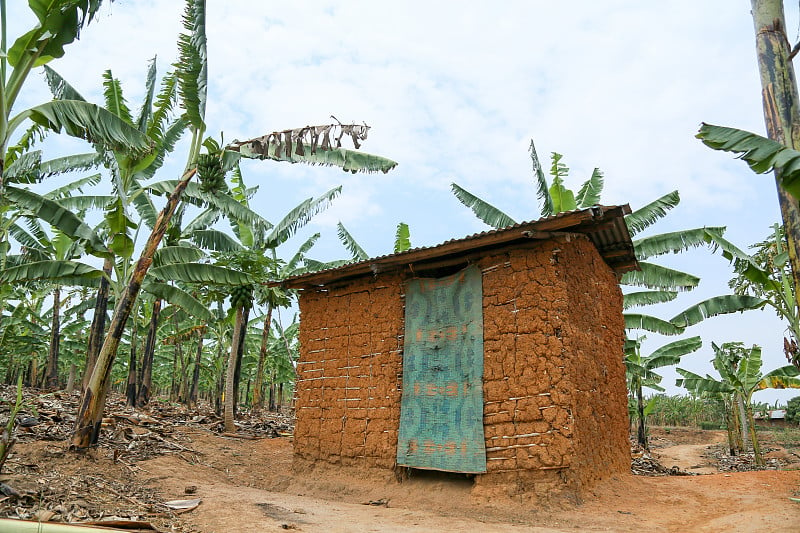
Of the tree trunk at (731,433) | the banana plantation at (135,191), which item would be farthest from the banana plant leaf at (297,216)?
the tree trunk at (731,433)

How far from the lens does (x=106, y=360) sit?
7.46 m

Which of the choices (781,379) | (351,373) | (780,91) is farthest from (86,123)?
(781,379)

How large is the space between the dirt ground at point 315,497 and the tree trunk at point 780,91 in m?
2.91

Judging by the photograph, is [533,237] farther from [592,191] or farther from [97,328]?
[97,328]

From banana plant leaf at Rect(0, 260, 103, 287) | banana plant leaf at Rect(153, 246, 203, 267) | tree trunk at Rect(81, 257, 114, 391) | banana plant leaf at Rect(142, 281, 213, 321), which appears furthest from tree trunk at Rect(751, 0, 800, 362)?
tree trunk at Rect(81, 257, 114, 391)

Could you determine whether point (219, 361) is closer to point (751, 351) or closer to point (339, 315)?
point (339, 315)

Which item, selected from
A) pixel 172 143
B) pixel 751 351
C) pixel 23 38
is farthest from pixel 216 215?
pixel 751 351

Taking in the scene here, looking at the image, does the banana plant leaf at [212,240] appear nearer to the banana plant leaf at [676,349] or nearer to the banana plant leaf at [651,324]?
the banana plant leaf at [651,324]

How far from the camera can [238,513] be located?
19.1 feet

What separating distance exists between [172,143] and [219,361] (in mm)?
13824

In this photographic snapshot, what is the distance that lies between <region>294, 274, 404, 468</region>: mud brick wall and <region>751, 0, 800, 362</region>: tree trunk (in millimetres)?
4929

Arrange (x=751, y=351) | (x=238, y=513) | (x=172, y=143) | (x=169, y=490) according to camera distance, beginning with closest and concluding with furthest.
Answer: (x=238, y=513) < (x=169, y=490) < (x=172, y=143) < (x=751, y=351)

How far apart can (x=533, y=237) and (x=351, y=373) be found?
3.63 meters

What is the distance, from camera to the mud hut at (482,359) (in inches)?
258
